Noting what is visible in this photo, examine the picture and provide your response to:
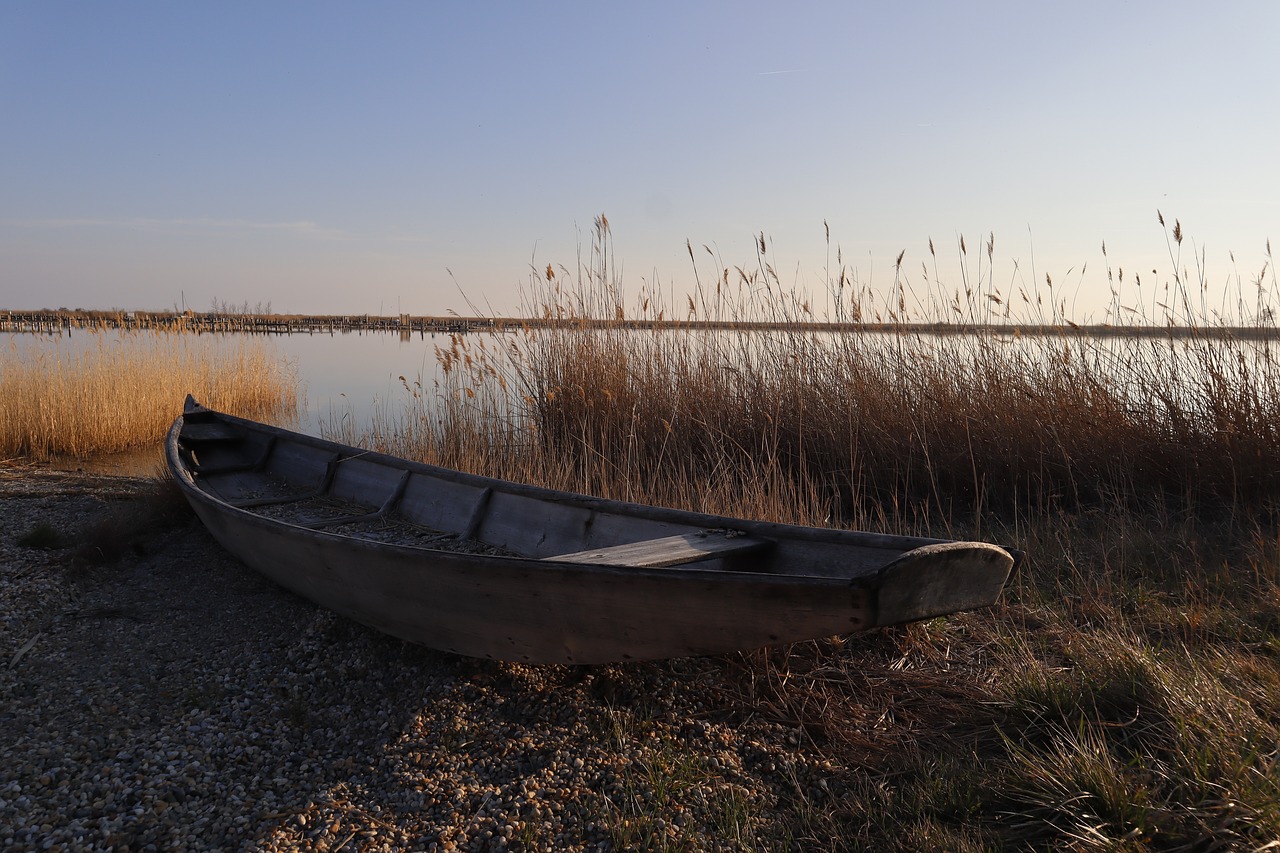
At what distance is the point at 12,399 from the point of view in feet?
26.1

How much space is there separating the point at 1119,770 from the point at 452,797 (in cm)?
173

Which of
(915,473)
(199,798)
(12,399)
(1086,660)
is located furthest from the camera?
(12,399)

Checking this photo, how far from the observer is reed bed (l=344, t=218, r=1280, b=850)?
193cm

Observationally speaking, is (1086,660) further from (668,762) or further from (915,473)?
(915,473)

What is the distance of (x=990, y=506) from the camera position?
5062mm

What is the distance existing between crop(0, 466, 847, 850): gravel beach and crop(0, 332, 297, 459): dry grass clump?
5.56 metres

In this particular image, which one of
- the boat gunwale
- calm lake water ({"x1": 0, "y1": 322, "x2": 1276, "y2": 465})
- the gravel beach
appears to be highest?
calm lake water ({"x1": 0, "y1": 322, "x2": 1276, "y2": 465})

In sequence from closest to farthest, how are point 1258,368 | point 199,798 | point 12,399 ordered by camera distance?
point 199,798, point 1258,368, point 12,399

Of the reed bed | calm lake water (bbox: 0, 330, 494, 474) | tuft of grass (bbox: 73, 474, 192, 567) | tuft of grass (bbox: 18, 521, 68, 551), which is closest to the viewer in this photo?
the reed bed

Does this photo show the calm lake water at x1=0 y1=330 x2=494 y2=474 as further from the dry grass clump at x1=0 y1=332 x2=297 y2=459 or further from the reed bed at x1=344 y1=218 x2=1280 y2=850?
→ the reed bed at x1=344 y1=218 x2=1280 y2=850

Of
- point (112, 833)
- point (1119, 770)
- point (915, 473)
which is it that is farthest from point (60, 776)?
point (915, 473)

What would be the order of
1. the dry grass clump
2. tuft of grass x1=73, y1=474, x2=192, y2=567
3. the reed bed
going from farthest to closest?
the dry grass clump < tuft of grass x1=73, y1=474, x2=192, y2=567 < the reed bed

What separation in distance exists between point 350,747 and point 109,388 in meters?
7.81

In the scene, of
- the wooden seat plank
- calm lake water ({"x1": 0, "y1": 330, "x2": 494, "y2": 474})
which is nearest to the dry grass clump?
calm lake water ({"x1": 0, "y1": 330, "x2": 494, "y2": 474})
